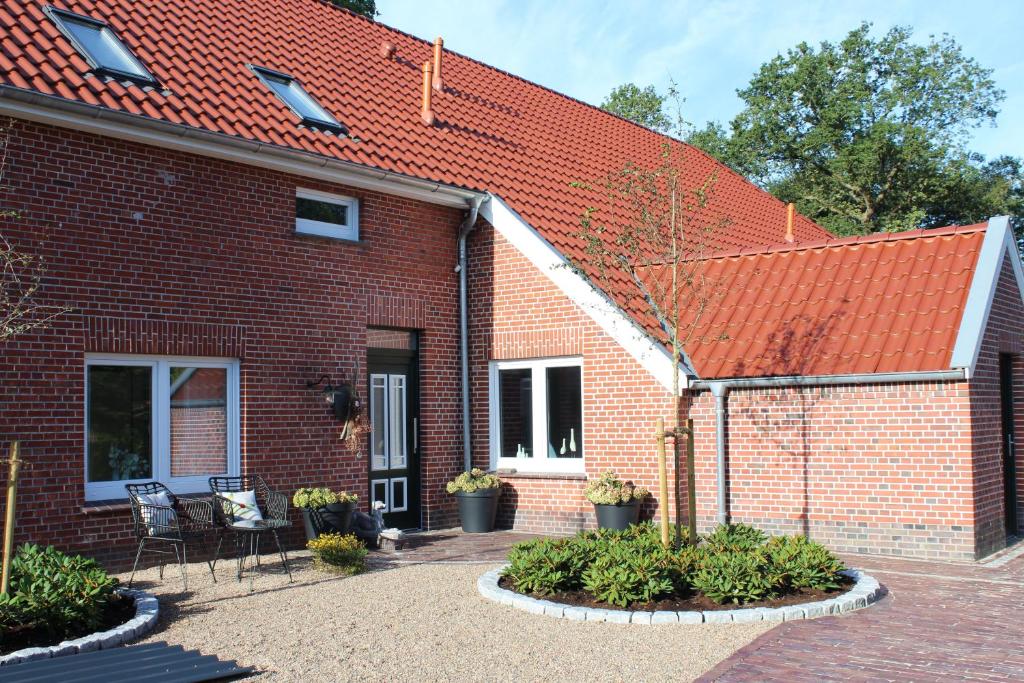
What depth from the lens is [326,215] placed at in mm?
12914

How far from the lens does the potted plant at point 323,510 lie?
11547 mm

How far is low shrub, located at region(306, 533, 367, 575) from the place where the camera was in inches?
406

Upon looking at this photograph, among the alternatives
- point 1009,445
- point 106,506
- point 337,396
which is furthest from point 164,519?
point 1009,445

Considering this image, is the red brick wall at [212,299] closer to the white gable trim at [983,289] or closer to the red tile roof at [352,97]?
the red tile roof at [352,97]

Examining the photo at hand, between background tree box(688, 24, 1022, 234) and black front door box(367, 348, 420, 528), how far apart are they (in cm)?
1953

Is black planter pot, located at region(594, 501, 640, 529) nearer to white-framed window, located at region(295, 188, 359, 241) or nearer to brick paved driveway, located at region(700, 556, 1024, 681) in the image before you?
brick paved driveway, located at region(700, 556, 1024, 681)

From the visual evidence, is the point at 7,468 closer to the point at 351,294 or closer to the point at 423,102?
the point at 351,294

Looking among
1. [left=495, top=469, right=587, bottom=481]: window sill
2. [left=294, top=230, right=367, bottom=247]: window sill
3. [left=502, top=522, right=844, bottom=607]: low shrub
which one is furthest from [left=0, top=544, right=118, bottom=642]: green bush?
[left=495, top=469, right=587, bottom=481]: window sill

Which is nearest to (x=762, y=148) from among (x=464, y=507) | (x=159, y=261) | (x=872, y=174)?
(x=872, y=174)

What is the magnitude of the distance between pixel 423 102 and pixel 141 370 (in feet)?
21.3

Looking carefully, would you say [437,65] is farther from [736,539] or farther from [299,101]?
[736,539]

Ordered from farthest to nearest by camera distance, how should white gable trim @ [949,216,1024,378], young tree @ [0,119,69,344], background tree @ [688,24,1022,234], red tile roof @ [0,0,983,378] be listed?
background tree @ [688,24,1022,234] < red tile roof @ [0,0,983,378] < white gable trim @ [949,216,1024,378] < young tree @ [0,119,69,344]

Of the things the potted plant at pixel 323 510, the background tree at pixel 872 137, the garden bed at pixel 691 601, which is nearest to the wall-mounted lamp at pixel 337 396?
the potted plant at pixel 323 510

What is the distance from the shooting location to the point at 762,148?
3319cm
